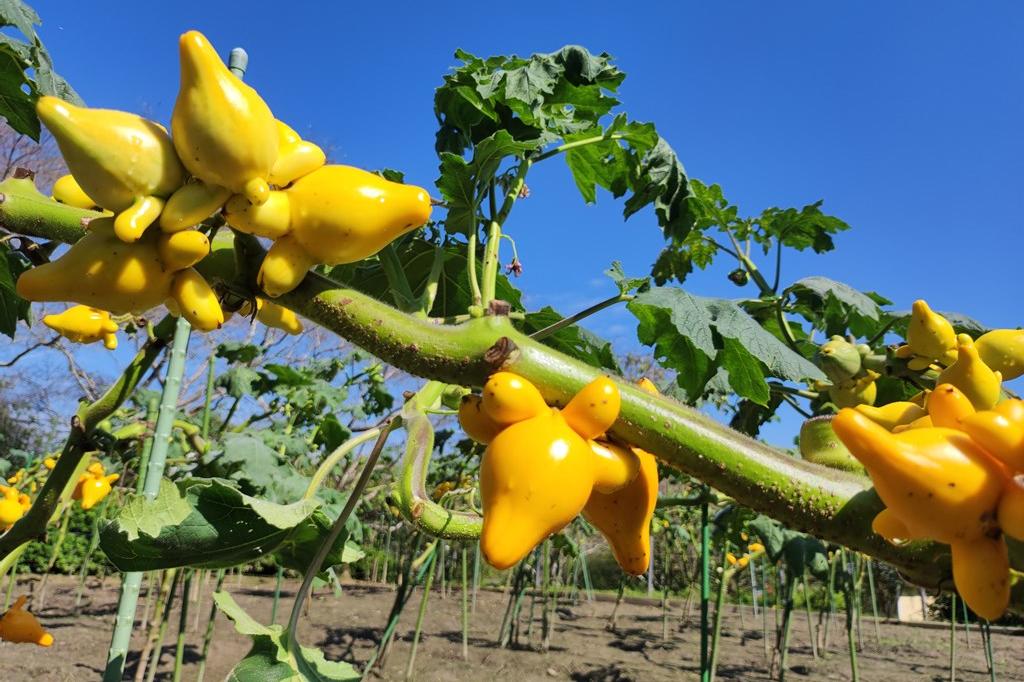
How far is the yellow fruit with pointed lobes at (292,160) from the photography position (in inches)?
29.0

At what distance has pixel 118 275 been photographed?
0.70 m

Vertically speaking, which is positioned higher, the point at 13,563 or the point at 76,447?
the point at 76,447

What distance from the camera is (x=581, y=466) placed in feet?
2.01

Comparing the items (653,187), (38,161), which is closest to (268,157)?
(653,187)

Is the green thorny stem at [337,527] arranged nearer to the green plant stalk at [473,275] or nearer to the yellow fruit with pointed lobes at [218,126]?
the green plant stalk at [473,275]

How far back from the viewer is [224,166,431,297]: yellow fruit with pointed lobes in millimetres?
693

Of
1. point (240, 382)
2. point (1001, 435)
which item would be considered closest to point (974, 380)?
point (1001, 435)

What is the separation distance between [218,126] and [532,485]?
17.5 inches

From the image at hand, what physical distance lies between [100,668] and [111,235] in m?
9.77

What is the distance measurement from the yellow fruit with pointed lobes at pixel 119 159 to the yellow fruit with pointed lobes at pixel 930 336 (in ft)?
3.37

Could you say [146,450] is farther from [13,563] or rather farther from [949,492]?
[949,492]

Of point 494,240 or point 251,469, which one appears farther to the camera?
point 251,469

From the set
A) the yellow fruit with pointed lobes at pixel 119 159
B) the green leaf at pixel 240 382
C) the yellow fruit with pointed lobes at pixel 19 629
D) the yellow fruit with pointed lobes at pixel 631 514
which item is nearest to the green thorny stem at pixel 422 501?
the yellow fruit with pointed lobes at pixel 631 514

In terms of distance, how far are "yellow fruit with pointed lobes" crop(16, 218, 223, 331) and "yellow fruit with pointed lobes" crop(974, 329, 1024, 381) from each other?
0.97 metres
